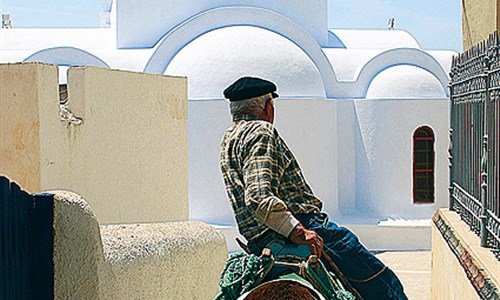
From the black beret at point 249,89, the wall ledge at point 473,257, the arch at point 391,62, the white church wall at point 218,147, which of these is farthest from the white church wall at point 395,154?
the black beret at point 249,89

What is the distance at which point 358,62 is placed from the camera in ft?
49.9

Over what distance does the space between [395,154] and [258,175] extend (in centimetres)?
1058

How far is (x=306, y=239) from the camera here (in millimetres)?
3066

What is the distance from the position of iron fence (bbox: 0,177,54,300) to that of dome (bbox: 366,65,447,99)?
11319mm

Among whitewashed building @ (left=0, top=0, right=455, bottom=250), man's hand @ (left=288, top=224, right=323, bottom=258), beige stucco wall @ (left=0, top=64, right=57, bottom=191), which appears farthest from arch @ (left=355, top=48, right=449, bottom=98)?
man's hand @ (left=288, top=224, right=323, bottom=258)

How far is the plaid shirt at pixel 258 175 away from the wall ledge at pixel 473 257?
0.85 metres

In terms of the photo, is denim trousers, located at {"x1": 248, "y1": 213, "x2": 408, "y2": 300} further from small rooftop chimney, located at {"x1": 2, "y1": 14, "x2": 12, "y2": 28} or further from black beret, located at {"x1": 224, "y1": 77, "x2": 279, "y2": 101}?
small rooftop chimney, located at {"x1": 2, "y1": 14, "x2": 12, "y2": 28}

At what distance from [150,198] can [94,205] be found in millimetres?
1195

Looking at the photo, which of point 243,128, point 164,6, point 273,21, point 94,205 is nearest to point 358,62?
point 273,21

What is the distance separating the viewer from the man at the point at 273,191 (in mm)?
3131

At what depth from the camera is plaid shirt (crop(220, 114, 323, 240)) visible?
3064mm

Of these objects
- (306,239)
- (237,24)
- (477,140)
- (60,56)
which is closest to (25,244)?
(306,239)

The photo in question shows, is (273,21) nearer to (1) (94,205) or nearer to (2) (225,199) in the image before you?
(2) (225,199)

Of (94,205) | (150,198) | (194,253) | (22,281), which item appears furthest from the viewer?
(150,198)
